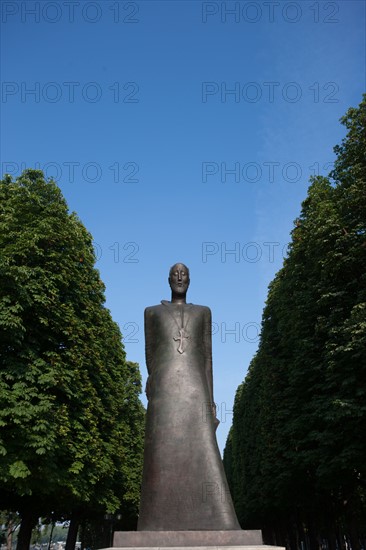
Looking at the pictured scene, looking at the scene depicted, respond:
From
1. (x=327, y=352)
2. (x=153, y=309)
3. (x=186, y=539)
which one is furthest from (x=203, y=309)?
(x=327, y=352)

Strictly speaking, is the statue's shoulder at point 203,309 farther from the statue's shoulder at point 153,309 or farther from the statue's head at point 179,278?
the statue's shoulder at point 153,309

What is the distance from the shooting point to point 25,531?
24.8m

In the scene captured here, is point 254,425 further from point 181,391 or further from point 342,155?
point 181,391

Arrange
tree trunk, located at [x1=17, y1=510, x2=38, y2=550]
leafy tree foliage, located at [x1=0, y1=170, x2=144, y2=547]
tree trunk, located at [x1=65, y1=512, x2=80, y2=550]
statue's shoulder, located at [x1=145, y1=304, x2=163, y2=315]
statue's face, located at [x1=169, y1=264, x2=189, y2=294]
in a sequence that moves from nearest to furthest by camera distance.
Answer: statue's shoulder, located at [x1=145, y1=304, x2=163, y2=315] < statue's face, located at [x1=169, y1=264, x2=189, y2=294] < leafy tree foliage, located at [x1=0, y1=170, x2=144, y2=547] < tree trunk, located at [x1=17, y1=510, x2=38, y2=550] < tree trunk, located at [x1=65, y1=512, x2=80, y2=550]

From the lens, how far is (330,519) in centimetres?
3428

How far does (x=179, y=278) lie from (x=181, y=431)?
2.57 metres

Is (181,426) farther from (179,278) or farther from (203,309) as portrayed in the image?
(179,278)

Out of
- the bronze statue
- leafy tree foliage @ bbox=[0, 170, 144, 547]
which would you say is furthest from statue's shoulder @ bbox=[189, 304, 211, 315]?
leafy tree foliage @ bbox=[0, 170, 144, 547]

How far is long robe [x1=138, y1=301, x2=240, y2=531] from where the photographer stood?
7.78m

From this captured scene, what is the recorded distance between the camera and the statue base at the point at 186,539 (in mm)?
7160

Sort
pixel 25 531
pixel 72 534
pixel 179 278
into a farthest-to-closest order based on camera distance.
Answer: pixel 72 534 < pixel 25 531 < pixel 179 278

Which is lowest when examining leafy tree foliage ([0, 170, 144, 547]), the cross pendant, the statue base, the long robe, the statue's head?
the statue base

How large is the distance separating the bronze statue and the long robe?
13 millimetres

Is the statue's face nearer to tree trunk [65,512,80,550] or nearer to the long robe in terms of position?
the long robe
